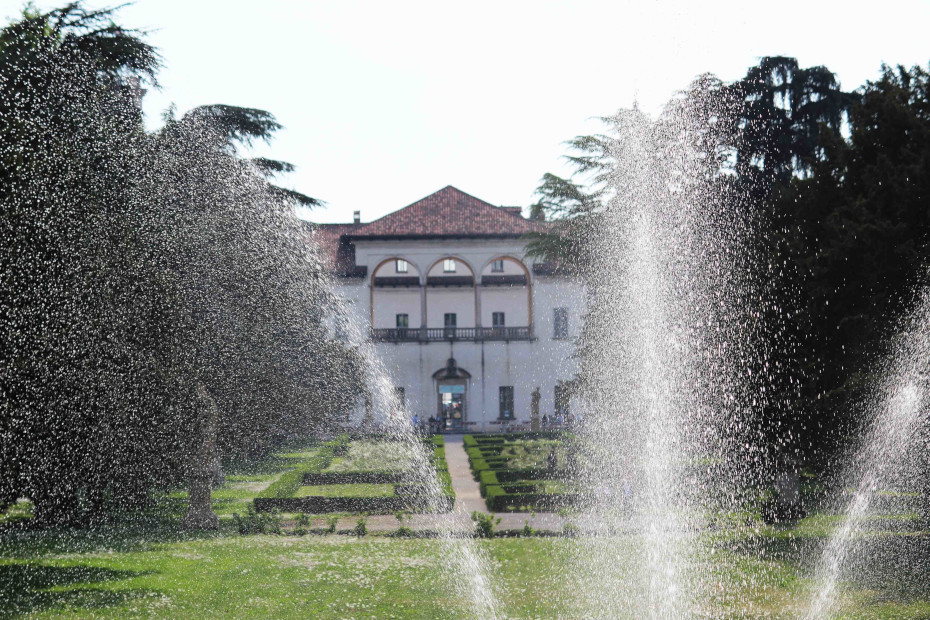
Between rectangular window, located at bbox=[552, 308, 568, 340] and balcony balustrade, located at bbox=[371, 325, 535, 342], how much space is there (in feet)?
5.08

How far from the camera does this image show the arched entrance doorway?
4219cm

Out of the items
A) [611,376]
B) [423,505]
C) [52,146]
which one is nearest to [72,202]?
[52,146]

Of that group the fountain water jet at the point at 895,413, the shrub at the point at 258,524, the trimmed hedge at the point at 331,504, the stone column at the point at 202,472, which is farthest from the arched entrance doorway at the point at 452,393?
the fountain water jet at the point at 895,413

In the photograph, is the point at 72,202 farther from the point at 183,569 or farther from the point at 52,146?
the point at 183,569

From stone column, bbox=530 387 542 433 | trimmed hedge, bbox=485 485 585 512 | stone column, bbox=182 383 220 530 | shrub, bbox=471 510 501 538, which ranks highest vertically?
stone column, bbox=182 383 220 530

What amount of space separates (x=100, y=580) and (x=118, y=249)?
460 centimetres

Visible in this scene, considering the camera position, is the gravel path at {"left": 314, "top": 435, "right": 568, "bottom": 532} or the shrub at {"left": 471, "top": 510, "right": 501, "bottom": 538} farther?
the gravel path at {"left": 314, "top": 435, "right": 568, "bottom": 532}

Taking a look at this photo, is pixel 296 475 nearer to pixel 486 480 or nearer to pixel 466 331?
pixel 486 480

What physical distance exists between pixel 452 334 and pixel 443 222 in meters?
6.00

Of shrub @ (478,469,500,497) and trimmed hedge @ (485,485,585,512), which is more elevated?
trimmed hedge @ (485,485,585,512)

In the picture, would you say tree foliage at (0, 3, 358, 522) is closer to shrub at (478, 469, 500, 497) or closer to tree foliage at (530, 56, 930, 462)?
shrub at (478, 469, 500, 497)

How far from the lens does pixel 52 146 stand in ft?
35.0

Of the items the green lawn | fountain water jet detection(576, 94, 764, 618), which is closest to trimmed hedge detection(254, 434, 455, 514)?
the green lawn

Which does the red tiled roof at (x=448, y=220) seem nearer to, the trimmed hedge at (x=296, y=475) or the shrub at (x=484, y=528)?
the trimmed hedge at (x=296, y=475)
